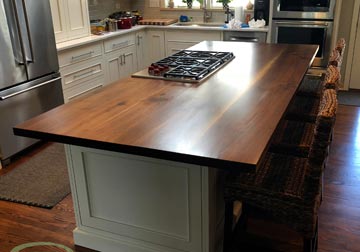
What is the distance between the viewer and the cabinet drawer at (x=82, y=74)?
380cm

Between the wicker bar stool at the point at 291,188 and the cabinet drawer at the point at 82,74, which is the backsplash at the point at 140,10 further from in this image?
the wicker bar stool at the point at 291,188

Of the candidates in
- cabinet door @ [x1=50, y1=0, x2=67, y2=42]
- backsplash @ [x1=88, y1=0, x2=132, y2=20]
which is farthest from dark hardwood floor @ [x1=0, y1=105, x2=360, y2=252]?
backsplash @ [x1=88, y1=0, x2=132, y2=20]

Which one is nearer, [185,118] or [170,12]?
[185,118]

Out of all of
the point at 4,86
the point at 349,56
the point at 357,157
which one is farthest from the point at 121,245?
the point at 349,56

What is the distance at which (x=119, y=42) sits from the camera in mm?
4648

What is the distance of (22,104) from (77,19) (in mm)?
1259

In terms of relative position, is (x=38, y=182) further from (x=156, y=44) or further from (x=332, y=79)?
(x=156, y=44)

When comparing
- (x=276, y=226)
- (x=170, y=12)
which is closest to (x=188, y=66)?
(x=276, y=226)

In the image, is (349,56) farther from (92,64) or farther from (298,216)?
(298,216)

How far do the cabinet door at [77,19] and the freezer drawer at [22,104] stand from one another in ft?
2.17

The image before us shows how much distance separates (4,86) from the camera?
303 centimetres

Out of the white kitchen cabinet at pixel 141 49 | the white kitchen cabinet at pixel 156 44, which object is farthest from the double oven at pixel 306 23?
the white kitchen cabinet at pixel 141 49

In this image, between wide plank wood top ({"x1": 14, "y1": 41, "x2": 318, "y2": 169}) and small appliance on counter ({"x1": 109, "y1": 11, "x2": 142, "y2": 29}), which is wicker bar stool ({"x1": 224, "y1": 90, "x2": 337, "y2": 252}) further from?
small appliance on counter ({"x1": 109, "y1": 11, "x2": 142, "y2": 29})

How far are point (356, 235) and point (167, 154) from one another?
1485mm
